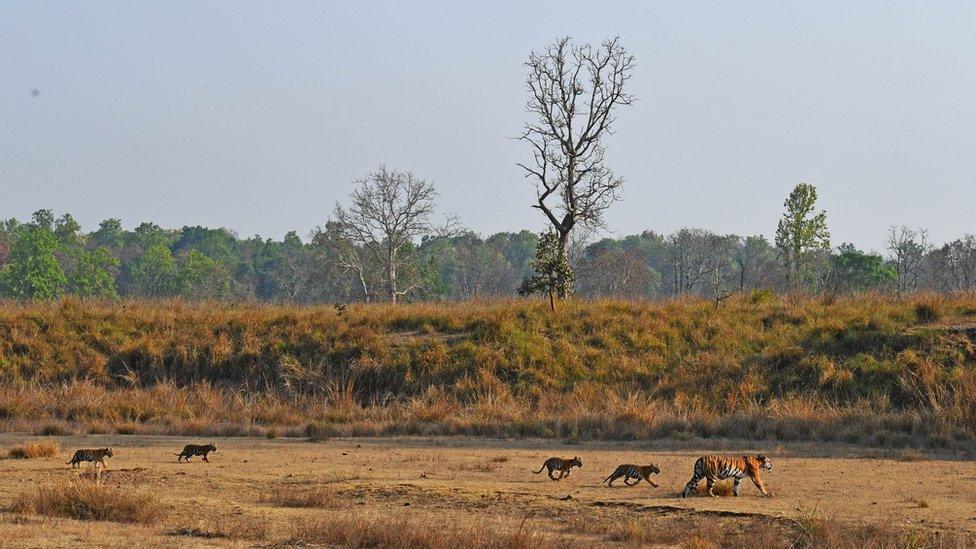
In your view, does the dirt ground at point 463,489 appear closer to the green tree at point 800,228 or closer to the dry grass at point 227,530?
the dry grass at point 227,530

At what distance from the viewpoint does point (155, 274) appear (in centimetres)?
9881

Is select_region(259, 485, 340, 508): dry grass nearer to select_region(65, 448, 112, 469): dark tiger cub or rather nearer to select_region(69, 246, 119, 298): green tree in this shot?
select_region(65, 448, 112, 469): dark tiger cub

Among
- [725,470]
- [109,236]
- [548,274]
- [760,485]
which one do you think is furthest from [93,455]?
[109,236]

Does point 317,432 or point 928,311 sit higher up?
point 928,311

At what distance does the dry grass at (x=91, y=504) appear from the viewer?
1330cm

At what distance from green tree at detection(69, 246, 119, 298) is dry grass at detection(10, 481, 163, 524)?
7682cm

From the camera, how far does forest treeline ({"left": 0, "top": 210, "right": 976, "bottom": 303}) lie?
247 feet

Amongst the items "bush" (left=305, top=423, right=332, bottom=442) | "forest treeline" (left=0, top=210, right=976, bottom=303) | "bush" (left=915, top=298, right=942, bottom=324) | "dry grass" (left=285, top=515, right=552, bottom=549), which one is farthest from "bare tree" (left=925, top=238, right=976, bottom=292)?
"dry grass" (left=285, top=515, right=552, bottom=549)

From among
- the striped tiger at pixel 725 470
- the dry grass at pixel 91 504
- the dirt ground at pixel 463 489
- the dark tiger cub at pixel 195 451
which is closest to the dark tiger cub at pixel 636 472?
the dirt ground at pixel 463 489

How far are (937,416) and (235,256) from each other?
371 feet

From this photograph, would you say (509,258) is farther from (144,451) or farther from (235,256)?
(144,451)

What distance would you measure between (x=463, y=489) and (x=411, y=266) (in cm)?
6055

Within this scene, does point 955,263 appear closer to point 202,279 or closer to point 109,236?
point 202,279

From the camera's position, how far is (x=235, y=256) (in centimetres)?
12975
